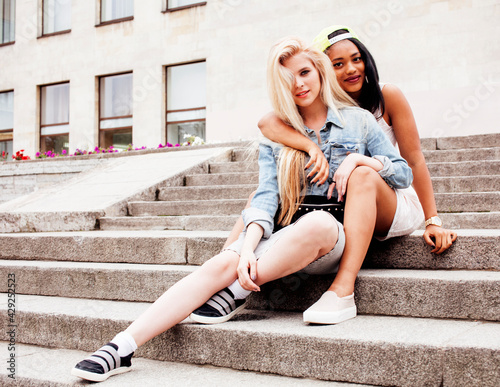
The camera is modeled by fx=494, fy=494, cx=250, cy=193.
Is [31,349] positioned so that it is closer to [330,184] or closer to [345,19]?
[330,184]

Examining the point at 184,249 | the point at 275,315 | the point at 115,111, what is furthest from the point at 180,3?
the point at 275,315

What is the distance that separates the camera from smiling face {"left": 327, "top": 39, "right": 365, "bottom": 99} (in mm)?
2766

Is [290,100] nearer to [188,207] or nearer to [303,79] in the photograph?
[303,79]

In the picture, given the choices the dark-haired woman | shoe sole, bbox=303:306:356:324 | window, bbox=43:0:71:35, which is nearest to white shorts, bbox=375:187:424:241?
the dark-haired woman

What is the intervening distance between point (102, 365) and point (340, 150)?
5.04ft

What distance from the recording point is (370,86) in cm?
281

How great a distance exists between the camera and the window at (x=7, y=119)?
51.3 feet

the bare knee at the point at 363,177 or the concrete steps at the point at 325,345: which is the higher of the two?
the bare knee at the point at 363,177

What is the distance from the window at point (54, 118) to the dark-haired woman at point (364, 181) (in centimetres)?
1332

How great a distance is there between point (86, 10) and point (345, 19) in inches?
306

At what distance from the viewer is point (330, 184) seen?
8.30 feet

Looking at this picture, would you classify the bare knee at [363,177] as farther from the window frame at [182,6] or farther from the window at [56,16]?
the window at [56,16]

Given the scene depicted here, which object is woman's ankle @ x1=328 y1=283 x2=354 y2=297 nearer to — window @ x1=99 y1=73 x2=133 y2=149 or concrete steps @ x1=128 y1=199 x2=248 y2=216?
concrete steps @ x1=128 y1=199 x2=248 y2=216

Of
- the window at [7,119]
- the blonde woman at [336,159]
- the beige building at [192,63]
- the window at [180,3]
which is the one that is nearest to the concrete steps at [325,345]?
the blonde woman at [336,159]
